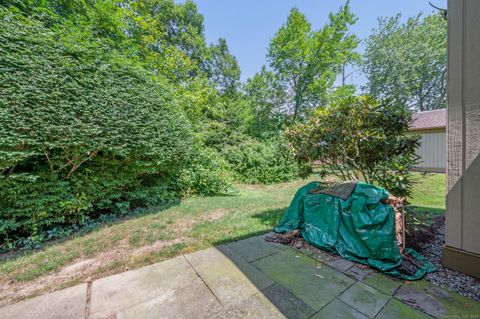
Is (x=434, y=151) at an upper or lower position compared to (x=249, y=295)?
upper

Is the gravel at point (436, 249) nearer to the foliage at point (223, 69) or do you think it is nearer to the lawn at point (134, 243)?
the lawn at point (134, 243)

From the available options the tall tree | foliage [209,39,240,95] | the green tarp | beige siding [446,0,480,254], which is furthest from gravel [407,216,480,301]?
foliage [209,39,240,95]

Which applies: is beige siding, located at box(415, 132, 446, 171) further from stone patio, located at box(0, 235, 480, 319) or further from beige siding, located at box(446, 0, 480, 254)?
stone patio, located at box(0, 235, 480, 319)

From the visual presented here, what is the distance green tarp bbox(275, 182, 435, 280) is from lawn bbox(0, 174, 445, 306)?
0.62 metres

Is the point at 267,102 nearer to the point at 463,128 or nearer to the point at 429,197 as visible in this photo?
the point at 429,197

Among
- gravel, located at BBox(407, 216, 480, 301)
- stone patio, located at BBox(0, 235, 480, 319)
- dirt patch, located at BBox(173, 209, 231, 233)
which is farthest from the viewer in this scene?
dirt patch, located at BBox(173, 209, 231, 233)

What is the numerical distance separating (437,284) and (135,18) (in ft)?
32.6

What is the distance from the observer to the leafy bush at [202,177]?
5785mm

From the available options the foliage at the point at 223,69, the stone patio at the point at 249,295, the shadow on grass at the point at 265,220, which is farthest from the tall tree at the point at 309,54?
the stone patio at the point at 249,295

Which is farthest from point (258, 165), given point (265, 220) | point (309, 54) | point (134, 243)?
point (309, 54)

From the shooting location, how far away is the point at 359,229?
229 centimetres

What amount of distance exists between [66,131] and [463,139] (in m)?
5.25

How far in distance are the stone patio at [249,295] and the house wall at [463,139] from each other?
1.96ft

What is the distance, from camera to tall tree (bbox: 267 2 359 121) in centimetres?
1277
